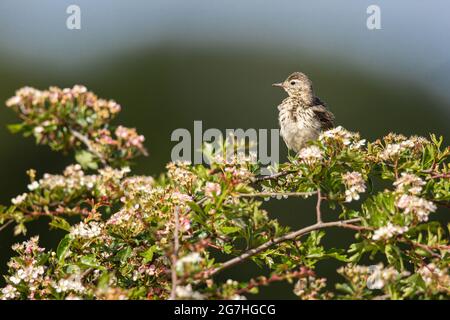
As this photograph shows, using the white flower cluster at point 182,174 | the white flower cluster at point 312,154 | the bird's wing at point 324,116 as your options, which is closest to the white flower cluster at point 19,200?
the white flower cluster at point 182,174

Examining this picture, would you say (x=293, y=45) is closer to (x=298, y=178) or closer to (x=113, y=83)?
(x=113, y=83)

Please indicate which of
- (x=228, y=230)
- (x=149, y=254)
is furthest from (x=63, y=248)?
(x=228, y=230)

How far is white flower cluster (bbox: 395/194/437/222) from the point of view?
3.13 meters

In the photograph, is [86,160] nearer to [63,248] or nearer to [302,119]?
[63,248]

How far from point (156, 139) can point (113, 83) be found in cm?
295

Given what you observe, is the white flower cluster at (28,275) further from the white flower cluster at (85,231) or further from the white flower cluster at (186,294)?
the white flower cluster at (186,294)

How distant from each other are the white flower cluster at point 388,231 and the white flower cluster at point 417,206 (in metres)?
0.09

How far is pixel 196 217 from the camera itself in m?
3.50

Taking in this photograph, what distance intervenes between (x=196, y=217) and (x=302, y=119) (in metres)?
4.02

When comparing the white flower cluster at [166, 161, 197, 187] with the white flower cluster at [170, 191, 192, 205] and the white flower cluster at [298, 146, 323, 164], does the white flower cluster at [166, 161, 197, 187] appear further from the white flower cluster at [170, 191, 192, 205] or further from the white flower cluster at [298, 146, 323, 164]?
the white flower cluster at [298, 146, 323, 164]

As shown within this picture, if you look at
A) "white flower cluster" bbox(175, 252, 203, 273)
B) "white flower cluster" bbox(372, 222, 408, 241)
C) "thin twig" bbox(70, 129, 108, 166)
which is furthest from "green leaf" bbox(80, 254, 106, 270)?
"white flower cluster" bbox(372, 222, 408, 241)

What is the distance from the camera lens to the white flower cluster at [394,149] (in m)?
3.86
